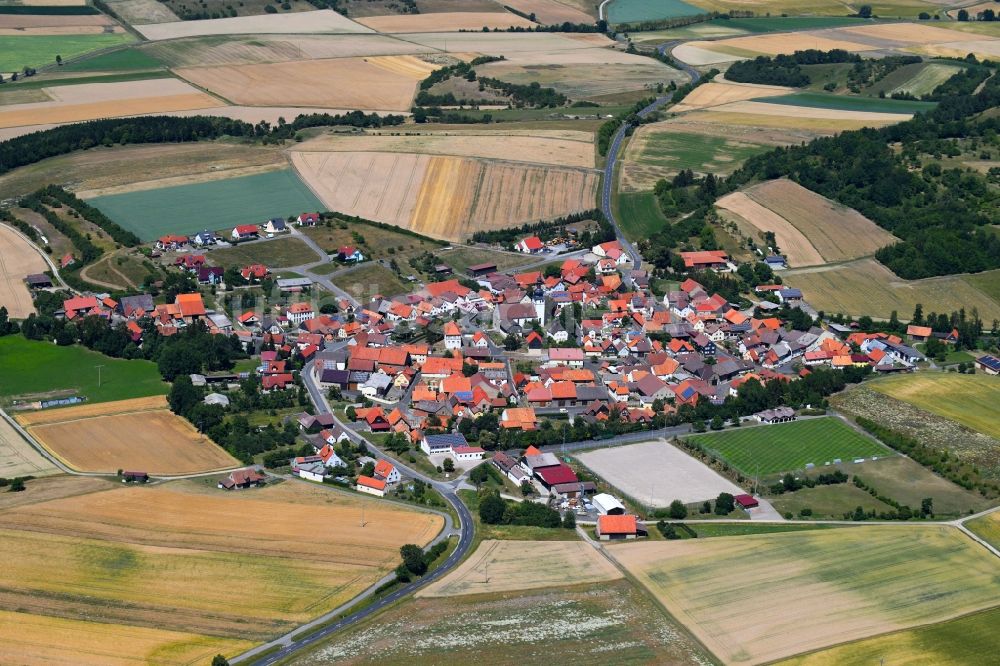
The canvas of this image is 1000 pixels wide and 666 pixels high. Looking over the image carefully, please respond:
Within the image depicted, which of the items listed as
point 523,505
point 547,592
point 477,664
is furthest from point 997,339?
point 477,664

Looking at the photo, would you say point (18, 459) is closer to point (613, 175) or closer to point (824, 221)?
point (613, 175)

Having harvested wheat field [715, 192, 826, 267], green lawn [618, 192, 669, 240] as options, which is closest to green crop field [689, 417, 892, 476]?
harvested wheat field [715, 192, 826, 267]

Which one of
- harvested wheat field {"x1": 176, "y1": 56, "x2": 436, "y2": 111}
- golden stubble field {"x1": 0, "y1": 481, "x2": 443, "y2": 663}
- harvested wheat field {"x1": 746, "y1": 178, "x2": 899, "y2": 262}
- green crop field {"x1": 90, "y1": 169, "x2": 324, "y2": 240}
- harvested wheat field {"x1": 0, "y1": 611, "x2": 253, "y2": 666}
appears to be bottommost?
harvested wheat field {"x1": 0, "y1": 611, "x2": 253, "y2": 666}

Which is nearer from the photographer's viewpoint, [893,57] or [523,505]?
[523,505]

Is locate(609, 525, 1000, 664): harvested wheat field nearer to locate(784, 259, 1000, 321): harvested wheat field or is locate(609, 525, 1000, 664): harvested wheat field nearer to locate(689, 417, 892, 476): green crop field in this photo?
locate(689, 417, 892, 476): green crop field

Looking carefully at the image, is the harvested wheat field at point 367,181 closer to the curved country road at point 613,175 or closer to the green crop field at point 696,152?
the curved country road at point 613,175

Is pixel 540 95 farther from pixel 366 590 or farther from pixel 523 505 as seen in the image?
pixel 366 590
